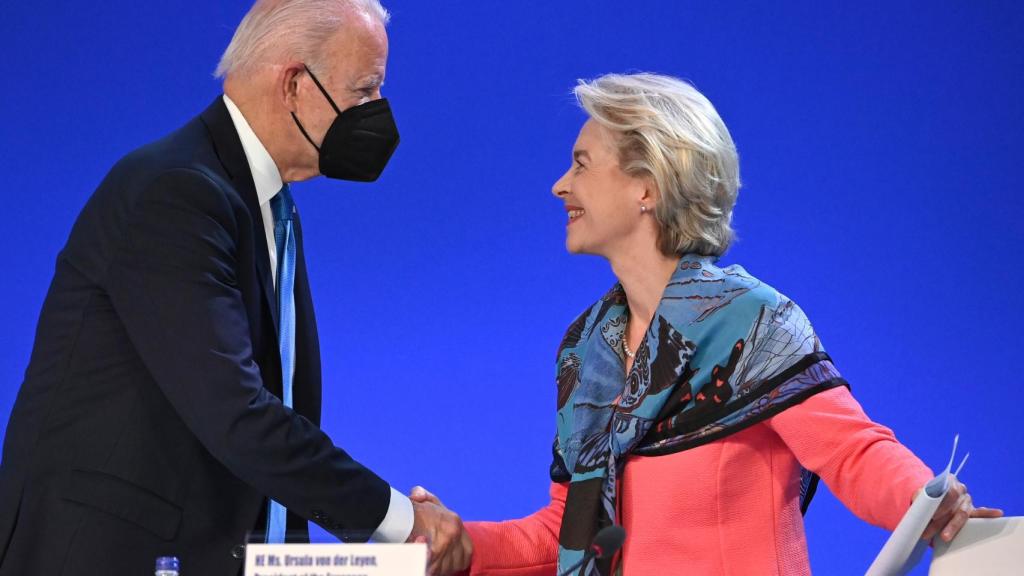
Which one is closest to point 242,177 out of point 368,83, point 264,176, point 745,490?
point 264,176

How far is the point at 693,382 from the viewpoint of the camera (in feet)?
5.69

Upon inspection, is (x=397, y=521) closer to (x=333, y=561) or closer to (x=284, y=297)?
(x=284, y=297)

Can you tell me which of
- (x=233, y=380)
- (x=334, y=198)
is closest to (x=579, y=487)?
(x=233, y=380)

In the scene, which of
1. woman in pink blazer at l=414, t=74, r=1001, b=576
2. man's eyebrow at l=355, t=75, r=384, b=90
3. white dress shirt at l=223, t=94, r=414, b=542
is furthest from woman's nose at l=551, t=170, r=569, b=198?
white dress shirt at l=223, t=94, r=414, b=542

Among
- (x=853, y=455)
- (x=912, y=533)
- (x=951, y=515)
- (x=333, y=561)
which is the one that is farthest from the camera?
(x=853, y=455)

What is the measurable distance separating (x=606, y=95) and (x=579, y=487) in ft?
2.09

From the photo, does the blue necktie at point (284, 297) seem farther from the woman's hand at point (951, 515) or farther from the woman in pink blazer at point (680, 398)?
the woman's hand at point (951, 515)

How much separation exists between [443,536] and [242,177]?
2.12ft

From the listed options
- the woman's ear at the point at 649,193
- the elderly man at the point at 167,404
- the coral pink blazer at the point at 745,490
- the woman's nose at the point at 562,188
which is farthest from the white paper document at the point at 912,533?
the woman's nose at the point at 562,188

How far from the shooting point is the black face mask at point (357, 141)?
1.92 metres

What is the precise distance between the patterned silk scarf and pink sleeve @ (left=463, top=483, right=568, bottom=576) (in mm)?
158

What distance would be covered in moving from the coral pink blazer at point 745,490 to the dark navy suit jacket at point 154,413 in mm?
406

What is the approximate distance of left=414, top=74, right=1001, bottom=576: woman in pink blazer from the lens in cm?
165

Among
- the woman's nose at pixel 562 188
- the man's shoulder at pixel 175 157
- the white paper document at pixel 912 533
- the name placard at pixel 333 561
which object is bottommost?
the name placard at pixel 333 561
